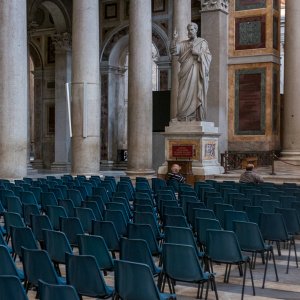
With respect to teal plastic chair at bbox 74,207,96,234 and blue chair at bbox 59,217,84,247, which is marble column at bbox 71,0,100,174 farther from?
blue chair at bbox 59,217,84,247

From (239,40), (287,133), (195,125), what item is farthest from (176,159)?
(239,40)

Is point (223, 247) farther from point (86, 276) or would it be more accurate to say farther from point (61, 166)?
point (61, 166)

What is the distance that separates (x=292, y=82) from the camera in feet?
78.7

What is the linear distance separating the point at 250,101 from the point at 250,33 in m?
2.86

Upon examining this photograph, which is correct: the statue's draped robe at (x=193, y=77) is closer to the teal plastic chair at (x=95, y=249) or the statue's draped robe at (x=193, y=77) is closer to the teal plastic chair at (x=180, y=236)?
the teal plastic chair at (x=180, y=236)

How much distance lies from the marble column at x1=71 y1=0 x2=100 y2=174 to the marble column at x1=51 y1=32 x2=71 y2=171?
40.5 feet

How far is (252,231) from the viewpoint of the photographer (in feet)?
25.5

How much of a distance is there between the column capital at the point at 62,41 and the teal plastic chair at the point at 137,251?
88.0 ft

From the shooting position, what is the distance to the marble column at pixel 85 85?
19.6 metres

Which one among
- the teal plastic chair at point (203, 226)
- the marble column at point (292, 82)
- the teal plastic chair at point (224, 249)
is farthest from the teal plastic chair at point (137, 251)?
the marble column at point (292, 82)

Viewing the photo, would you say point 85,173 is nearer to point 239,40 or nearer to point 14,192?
point 14,192

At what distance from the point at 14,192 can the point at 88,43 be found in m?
8.24

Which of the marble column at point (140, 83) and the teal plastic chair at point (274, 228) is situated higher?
the marble column at point (140, 83)

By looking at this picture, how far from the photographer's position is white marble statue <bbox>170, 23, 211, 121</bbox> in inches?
757
